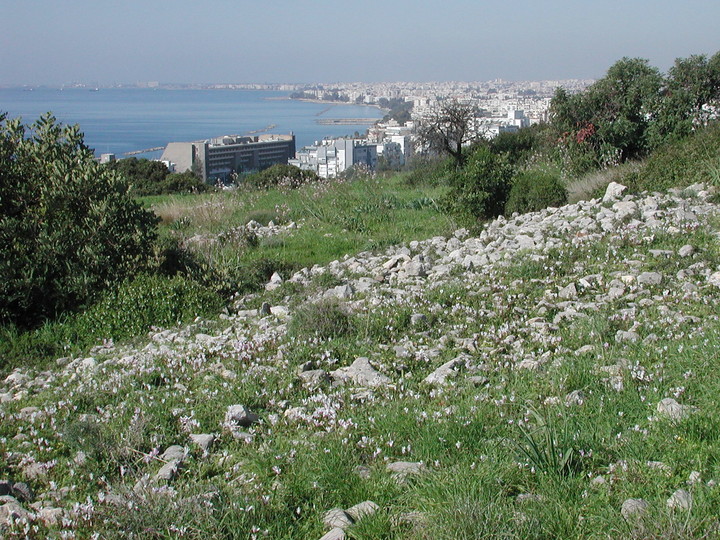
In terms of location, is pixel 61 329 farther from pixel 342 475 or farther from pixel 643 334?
pixel 643 334

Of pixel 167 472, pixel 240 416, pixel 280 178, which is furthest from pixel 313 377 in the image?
pixel 280 178

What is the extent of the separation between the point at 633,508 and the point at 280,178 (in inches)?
667

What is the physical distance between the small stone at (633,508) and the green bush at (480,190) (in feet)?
27.9

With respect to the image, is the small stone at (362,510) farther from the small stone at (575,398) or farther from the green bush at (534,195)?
the green bush at (534,195)

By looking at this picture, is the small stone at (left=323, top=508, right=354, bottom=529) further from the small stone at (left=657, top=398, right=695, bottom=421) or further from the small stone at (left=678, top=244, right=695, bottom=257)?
the small stone at (left=678, top=244, right=695, bottom=257)

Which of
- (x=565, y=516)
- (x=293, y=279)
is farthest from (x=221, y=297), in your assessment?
(x=565, y=516)

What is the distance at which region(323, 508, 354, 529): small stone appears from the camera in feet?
9.59

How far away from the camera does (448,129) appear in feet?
70.9

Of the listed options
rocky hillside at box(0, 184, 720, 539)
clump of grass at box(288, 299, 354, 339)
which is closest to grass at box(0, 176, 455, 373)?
rocky hillside at box(0, 184, 720, 539)

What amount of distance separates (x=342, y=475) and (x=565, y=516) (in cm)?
107

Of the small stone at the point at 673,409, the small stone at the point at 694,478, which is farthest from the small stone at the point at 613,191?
the small stone at the point at 694,478

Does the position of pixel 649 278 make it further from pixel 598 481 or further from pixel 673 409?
pixel 598 481

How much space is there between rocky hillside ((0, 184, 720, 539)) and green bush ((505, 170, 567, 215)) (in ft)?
12.9

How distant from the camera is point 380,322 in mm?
5820
